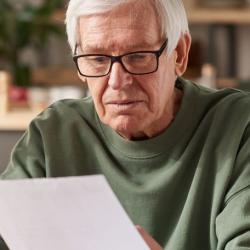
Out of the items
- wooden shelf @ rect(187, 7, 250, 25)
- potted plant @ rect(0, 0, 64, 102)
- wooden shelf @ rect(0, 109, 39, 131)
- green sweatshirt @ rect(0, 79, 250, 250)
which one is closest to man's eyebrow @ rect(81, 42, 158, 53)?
green sweatshirt @ rect(0, 79, 250, 250)

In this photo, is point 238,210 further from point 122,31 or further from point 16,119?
point 16,119

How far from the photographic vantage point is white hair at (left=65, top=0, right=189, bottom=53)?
124cm

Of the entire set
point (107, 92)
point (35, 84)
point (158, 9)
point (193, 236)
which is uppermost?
→ point (158, 9)

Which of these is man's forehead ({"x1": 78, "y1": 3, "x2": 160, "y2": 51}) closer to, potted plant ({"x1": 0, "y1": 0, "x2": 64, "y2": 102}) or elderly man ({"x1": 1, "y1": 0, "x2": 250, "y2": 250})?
elderly man ({"x1": 1, "y1": 0, "x2": 250, "y2": 250})

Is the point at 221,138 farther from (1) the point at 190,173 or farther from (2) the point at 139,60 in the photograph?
(2) the point at 139,60

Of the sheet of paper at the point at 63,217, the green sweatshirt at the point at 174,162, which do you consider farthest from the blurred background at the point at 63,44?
the sheet of paper at the point at 63,217

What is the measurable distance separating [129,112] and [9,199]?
1.02 ft

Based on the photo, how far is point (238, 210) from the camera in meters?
1.22

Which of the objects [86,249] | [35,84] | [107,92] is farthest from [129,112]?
[35,84]

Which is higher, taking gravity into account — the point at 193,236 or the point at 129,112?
the point at 129,112

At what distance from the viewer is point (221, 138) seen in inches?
52.7

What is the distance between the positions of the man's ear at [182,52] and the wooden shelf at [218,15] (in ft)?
9.26

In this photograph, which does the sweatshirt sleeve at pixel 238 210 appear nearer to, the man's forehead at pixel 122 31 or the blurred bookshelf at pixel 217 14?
the man's forehead at pixel 122 31

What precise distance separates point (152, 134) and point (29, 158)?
24cm
